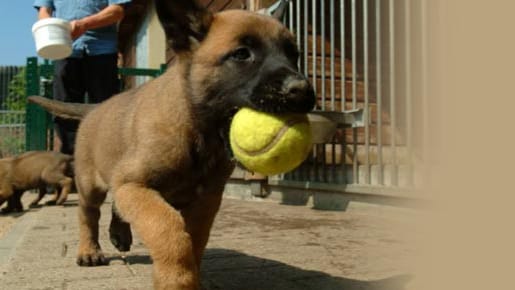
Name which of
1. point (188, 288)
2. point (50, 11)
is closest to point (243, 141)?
point (188, 288)

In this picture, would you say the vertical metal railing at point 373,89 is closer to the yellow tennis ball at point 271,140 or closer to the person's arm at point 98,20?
the person's arm at point 98,20

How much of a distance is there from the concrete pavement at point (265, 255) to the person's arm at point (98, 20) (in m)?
1.97

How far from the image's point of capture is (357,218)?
5746mm

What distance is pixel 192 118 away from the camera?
3037 mm

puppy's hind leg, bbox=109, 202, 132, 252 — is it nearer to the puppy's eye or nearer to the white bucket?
the puppy's eye

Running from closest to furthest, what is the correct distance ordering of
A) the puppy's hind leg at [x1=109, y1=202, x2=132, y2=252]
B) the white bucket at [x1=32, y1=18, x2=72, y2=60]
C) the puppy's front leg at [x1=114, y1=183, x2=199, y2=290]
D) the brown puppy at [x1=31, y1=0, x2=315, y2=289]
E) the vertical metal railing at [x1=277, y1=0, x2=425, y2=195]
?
1. the puppy's front leg at [x1=114, y1=183, x2=199, y2=290]
2. the brown puppy at [x1=31, y1=0, x2=315, y2=289]
3. the puppy's hind leg at [x1=109, y1=202, x2=132, y2=252]
4. the white bucket at [x1=32, y1=18, x2=72, y2=60]
5. the vertical metal railing at [x1=277, y1=0, x2=425, y2=195]

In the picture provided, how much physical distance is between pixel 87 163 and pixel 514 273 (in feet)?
10.9

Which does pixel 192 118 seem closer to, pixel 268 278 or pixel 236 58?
pixel 236 58

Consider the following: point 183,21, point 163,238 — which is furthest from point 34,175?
point 163,238

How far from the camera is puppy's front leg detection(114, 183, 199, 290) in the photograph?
8.06 feet

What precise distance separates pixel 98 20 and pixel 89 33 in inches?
22.8

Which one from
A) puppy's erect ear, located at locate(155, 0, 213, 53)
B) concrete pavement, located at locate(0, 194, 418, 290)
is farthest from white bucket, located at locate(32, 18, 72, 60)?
puppy's erect ear, located at locate(155, 0, 213, 53)

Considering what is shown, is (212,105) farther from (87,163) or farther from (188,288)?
(87,163)

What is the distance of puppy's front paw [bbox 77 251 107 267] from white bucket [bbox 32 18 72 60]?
2466 millimetres
